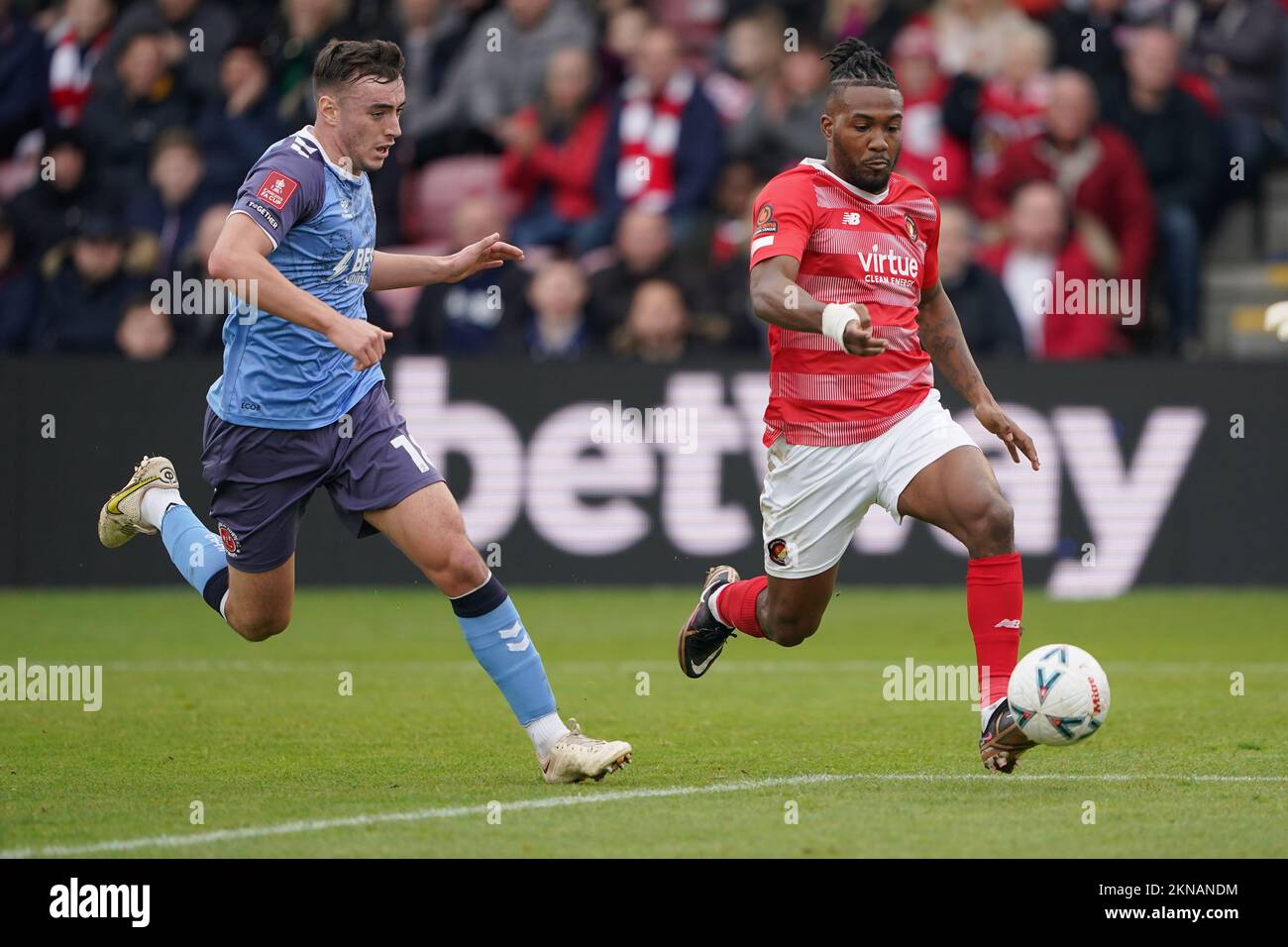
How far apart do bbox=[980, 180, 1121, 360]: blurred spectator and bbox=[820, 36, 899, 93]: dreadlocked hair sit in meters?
7.48

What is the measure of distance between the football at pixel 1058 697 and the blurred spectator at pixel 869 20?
10.2 m

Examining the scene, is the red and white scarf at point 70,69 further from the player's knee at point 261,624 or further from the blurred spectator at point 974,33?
the player's knee at point 261,624

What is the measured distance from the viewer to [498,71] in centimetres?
1638

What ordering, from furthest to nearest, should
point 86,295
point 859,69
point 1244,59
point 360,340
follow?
point 1244,59, point 86,295, point 859,69, point 360,340

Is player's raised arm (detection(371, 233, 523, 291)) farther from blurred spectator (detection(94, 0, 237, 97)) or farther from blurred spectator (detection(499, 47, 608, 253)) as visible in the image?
blurred spectator (detection(94, 0, 237, 97))

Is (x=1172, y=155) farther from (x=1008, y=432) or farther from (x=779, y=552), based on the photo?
(x=779, y=552)

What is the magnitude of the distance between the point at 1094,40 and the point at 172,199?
24.9ft

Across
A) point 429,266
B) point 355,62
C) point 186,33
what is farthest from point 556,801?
point 186,33

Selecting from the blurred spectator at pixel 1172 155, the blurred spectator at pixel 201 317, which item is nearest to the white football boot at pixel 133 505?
the blurred spectator at pixel 201 317

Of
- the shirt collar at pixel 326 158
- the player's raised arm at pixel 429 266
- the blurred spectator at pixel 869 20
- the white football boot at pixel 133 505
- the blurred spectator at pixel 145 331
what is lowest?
the white football boot at pixel 133 505

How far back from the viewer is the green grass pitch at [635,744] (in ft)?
18.5

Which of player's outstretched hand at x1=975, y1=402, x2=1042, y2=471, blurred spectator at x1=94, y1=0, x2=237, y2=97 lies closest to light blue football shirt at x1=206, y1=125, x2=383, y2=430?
player's outstretched hand at x1=975, y1=402, x2=1042, y2=471

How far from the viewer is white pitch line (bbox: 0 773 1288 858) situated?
5.45m

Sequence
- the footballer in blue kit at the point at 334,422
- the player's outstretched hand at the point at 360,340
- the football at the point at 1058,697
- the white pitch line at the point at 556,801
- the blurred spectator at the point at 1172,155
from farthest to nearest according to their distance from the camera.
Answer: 1. the blurred spectator at the point at 1172,155
2. the footballer in blue kit at the point at 334,422
3. the football at the point at 1058,697
4. the player's outstretched hand at the point at 360,340
5. the white pitch line at the point at 556,801
